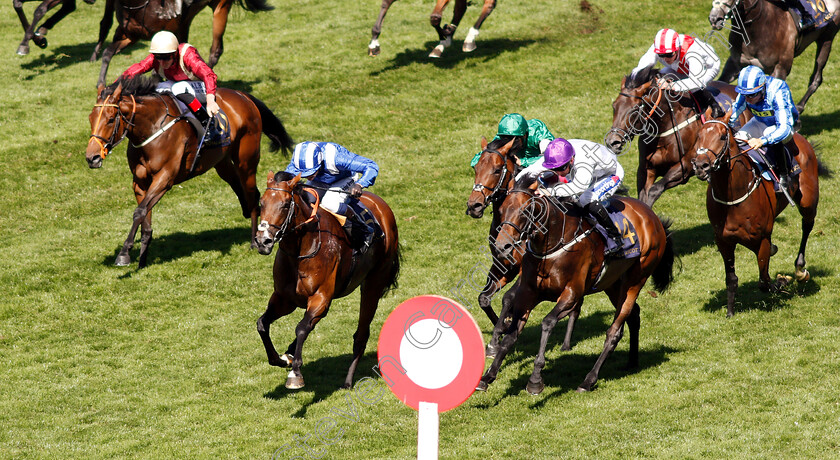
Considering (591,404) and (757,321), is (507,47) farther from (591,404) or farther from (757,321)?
(591,404)

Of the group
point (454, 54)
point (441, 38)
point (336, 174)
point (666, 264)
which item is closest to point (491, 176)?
point (336, 174)

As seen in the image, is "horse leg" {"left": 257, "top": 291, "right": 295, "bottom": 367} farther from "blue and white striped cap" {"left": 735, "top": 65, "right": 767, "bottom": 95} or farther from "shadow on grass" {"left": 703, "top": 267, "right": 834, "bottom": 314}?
"blue and white striped cap" {"left": 735, "top": 65, "right": 767, "bottom": 95}

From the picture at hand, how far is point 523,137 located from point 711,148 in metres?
1.90

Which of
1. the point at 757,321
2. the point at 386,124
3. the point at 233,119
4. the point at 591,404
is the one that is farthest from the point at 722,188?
the point at 386,124

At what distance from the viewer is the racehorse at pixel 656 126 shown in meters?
10.0

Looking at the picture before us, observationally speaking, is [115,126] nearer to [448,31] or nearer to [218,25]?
[218,25]

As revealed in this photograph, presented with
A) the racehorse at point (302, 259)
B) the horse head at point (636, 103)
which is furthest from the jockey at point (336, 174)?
the horse head at point (636, 103)

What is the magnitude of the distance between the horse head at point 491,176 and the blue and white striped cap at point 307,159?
55.4 inches

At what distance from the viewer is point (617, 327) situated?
26.7 ft

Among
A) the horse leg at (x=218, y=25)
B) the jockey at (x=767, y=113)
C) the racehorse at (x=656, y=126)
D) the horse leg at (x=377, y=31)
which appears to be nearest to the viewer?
the jockey at (x=767, y=113)

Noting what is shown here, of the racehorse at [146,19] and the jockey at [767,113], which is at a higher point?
the jockey at [767,113]

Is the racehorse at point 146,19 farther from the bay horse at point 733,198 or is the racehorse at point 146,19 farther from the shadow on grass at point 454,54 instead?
the bay horse at point 733,198

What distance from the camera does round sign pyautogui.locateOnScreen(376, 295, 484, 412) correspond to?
394 cm

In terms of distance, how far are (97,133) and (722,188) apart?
23.0ft
